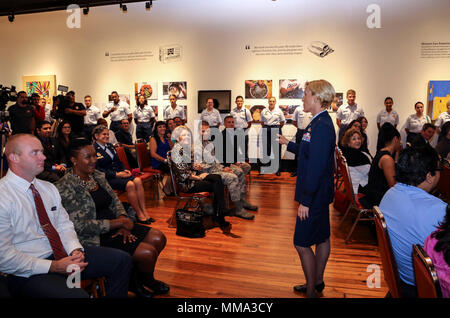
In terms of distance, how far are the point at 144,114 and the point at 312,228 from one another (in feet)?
28.9

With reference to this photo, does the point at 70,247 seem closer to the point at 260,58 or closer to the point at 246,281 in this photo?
the point at 246,281

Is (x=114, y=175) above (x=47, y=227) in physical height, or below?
below

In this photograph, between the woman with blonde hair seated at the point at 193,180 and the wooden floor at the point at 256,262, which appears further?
the woman with blonde hair seated at the point at 193,180

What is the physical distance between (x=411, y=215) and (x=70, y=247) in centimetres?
204

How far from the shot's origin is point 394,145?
13.0 feet

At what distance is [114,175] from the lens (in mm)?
5023

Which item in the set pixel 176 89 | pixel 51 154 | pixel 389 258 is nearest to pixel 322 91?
pixel 389 258

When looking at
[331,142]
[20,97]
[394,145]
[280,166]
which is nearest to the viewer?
[331,142]

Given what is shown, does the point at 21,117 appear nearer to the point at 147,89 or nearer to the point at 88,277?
the point at 147,89

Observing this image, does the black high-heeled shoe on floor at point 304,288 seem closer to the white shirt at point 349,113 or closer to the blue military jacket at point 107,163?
the blue military jacket at point 107,163

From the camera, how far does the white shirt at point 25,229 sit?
6.25ft

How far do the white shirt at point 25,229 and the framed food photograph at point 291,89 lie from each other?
330 inches

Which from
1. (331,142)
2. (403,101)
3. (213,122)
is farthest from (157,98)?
(331,142)

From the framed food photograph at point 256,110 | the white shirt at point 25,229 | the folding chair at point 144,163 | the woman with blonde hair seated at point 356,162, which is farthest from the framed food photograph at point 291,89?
the white shirt at point 25,229
